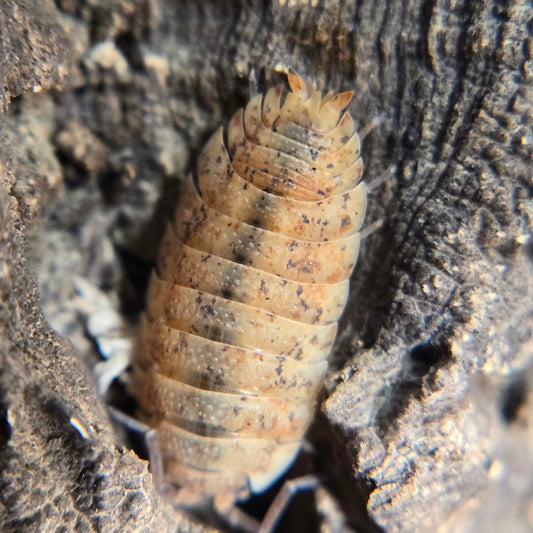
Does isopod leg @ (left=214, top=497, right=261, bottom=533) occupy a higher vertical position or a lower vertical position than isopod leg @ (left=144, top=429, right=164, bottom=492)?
lower

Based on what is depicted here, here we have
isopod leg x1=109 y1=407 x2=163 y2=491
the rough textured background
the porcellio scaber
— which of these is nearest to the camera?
the rough textured background

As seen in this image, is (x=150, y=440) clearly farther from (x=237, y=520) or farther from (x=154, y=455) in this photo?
(x=237, y=520)

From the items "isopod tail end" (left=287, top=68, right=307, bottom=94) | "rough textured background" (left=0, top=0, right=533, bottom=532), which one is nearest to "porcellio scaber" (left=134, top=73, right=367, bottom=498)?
"isopod tail end" (left=287, top=68, right=307, bottom=94)

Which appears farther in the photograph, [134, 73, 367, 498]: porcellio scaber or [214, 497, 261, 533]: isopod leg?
[214, 497, 261, 533]: isopod leg

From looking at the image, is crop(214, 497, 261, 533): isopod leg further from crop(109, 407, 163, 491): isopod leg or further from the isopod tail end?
the isopod tail end

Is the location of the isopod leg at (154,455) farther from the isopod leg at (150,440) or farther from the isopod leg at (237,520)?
the isopod leg at (237,520)

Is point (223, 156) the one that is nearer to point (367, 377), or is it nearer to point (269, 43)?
point (269, 43)
